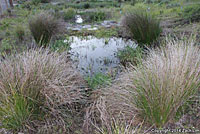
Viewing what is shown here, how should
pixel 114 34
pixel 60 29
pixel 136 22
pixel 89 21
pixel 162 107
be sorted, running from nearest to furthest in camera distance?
pixel 162 107, pixel 136 22, pixel 60 29, pixel 114 34, pixel 89 21

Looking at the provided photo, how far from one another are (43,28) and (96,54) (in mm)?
1288

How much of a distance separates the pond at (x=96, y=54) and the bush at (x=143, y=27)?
0.28m

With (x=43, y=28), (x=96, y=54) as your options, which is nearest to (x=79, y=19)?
(x=43, y=28)

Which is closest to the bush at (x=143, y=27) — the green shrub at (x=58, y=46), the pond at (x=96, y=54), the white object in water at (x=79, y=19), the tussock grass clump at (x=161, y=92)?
the pond at (x=96, y=54)

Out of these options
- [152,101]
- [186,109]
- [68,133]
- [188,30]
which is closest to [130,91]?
[152,101]

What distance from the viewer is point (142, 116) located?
5.91 ft

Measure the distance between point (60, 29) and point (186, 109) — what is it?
364 centimetres

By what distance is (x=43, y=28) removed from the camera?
4.33 metres

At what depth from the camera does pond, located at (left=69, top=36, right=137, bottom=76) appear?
3.68m

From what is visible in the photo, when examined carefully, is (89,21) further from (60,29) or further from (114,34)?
(60,29)

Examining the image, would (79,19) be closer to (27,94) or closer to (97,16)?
(97,16)

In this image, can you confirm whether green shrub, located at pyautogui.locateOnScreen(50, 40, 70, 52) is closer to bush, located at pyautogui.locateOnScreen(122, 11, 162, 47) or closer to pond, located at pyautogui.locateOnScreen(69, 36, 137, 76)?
pond, located at pyautogui.locateOnScreen(69, 36, 137, 76)

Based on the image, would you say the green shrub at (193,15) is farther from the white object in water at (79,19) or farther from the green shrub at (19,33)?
the green shrub at (19,33)

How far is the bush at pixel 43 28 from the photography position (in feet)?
14.2
